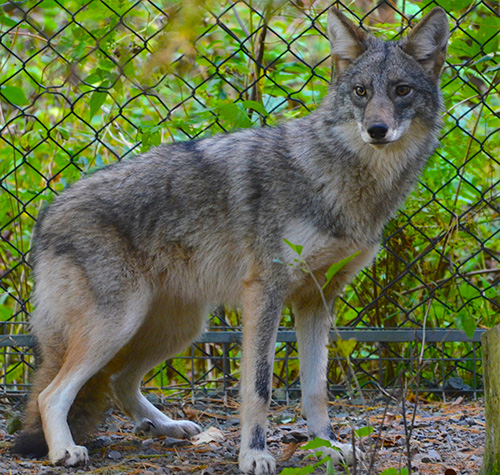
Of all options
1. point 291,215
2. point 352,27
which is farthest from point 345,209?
point 352,27

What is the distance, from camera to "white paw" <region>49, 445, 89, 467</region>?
3305 mm

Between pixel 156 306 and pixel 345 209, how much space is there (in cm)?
118

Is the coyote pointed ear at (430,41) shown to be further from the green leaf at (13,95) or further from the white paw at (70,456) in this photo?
the white paw at (70,456)

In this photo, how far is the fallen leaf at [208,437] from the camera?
384cm

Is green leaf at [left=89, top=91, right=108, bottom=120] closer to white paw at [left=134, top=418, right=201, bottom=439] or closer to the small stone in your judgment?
white paw at [left=134, top=418, right=201, bottom=439]

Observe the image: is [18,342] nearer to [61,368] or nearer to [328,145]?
[61,368]

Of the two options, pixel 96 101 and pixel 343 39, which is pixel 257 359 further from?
pixel 96 101

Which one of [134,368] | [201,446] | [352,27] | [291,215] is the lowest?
[201,446]

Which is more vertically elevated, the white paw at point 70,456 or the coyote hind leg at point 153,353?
the coyote hind leg at point 153,353

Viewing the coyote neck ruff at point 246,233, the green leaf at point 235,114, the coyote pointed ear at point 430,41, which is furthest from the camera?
the green leaf at point 235,114

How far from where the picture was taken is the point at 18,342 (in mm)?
4492

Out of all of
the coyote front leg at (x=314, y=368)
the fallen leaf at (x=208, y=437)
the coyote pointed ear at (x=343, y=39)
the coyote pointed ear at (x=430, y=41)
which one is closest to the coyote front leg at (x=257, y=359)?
the coyote front leg at (x=314, y=368)

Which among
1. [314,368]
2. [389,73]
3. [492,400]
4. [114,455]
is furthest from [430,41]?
[114,455]

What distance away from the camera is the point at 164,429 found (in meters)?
3.92
